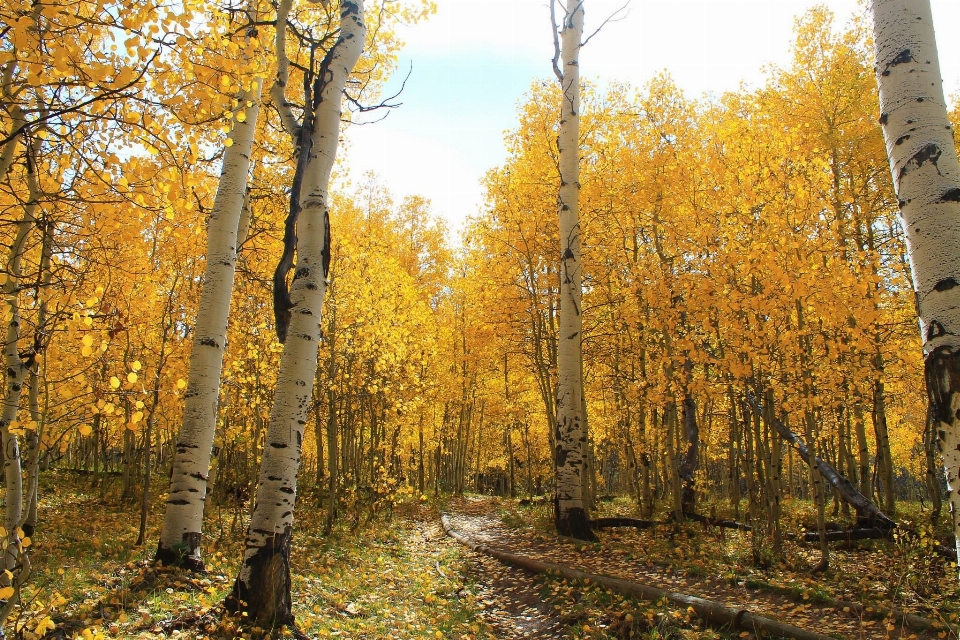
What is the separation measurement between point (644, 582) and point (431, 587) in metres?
2.46

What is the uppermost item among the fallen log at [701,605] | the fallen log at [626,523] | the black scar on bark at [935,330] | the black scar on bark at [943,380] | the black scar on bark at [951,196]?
the black scar on bark at [951,196]

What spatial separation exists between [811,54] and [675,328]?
315 inches

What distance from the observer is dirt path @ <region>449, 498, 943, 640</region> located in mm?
4293

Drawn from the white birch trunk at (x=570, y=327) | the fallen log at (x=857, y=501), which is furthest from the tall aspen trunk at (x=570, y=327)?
the fallen log at (x=857, y=501)

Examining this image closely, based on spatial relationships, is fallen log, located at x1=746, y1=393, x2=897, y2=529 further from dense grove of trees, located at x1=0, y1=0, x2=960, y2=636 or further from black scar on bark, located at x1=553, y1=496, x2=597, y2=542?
black scar on bark, located at x1=553, y1=496, x2=597, y2=542

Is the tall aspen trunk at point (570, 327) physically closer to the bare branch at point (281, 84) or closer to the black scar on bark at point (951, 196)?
the bare branch at point (281, 84)

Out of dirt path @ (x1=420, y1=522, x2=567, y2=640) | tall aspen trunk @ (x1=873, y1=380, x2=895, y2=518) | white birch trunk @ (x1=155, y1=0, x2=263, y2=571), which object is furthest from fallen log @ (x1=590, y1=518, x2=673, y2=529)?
white birch trunk @ (x1=155, y1=0, x2=263, y2=571)

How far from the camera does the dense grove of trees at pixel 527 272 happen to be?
10.0 feet

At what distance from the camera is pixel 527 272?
13086mm

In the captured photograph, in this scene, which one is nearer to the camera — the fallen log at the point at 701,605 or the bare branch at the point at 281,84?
the fallen log at the point at 701,605

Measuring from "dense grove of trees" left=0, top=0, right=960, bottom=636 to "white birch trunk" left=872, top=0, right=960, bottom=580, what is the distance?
287cm

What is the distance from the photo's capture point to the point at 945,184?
2.33 meters

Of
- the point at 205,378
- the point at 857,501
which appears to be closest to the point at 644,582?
the point at 857,501

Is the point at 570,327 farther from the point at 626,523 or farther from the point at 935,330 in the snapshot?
the point at 935,330
